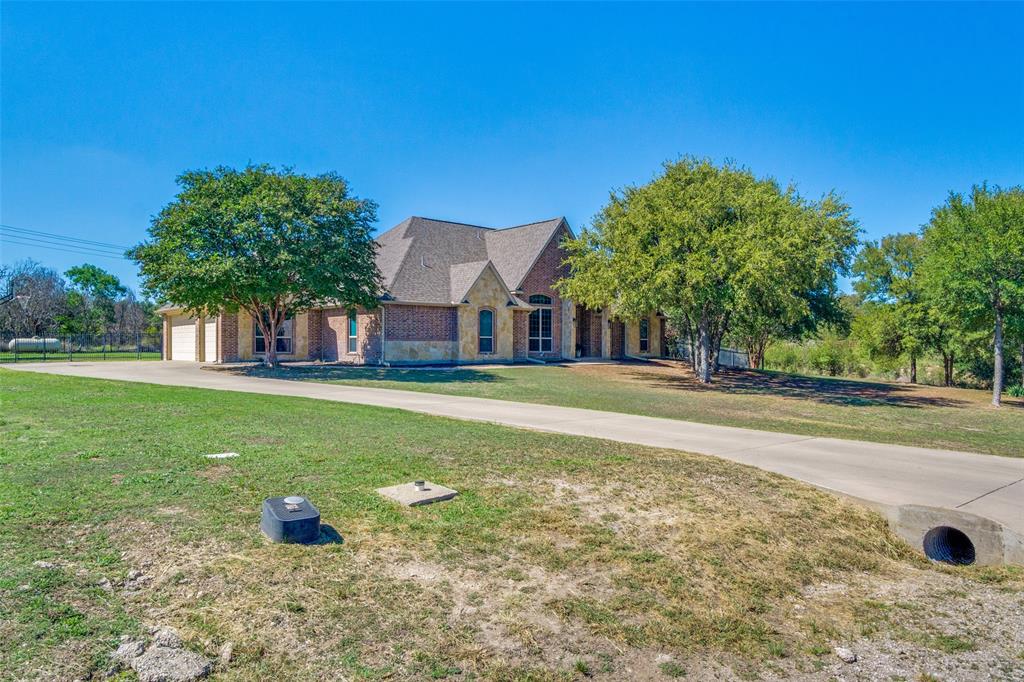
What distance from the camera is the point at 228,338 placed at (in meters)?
29.5

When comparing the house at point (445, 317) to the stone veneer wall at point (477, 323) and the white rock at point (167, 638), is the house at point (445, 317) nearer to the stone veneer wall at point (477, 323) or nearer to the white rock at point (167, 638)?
the stone veneer wall at point (477, 323)

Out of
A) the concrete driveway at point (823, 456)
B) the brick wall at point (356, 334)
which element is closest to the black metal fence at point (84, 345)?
the brick wall at point (356, 334)

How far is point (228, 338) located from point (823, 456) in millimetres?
26521

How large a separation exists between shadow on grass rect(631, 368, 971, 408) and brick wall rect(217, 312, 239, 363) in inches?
704

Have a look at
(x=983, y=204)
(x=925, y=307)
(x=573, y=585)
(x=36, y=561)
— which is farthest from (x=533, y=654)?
(x=925, y=307)

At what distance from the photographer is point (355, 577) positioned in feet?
14.7

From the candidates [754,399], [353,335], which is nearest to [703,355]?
[754,399]

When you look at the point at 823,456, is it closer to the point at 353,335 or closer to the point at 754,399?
the point at 754,399

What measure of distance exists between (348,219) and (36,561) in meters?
21.6

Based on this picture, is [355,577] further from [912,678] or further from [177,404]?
[177,404]

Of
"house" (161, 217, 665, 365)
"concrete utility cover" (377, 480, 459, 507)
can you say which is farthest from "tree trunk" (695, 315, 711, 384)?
"concrete utility cover" (377, 480, 459, 507)

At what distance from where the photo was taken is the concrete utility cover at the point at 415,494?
602 centimetres

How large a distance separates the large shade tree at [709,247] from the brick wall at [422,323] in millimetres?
6326

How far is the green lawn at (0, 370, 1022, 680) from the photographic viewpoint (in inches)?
148
